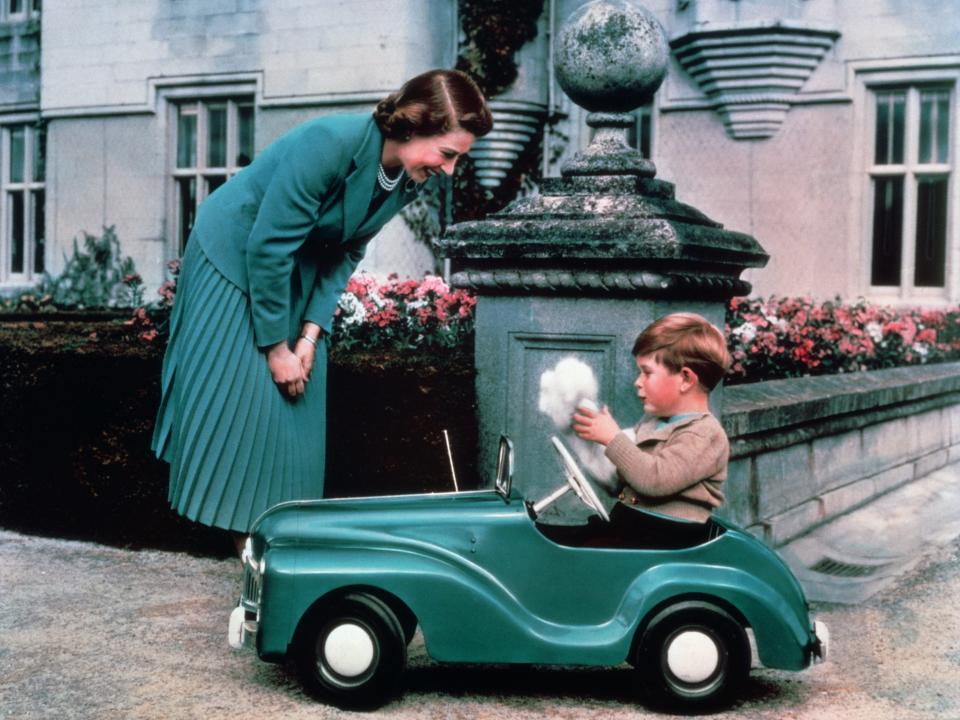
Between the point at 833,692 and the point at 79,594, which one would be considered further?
the point at 79,594

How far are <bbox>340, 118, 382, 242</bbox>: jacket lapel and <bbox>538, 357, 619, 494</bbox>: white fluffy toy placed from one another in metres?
0.92

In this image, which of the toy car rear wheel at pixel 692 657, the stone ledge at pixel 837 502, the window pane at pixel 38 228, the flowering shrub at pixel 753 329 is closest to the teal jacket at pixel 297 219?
the toy car rear wheel at pixel 692 657

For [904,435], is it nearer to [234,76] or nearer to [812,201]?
[812,201]

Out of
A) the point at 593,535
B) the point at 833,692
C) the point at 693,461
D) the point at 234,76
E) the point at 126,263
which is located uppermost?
the point at 234,76

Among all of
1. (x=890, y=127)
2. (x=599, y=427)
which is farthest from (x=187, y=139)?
(x=599, y=427)

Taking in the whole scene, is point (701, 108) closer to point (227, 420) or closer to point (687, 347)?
point (687, 347)

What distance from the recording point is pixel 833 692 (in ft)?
11.2

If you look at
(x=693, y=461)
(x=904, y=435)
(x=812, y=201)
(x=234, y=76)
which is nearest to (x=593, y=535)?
(x=693, y=461)

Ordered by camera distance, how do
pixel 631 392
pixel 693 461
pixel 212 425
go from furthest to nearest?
1. pixel 631 392
2. pixel 212 425
3. pixel 693 461

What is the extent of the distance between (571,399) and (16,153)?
1235 centimetres

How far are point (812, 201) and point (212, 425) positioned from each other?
8794mm

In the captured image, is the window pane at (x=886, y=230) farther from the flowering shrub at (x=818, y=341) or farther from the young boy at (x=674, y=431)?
the young boy at (x=674, y=431)

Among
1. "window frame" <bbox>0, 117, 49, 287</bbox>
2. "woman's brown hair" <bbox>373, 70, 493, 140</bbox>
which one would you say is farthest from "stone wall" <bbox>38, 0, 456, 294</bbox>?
"woman's brown hair" <bbox>373, 70, 493, 140</bbox>

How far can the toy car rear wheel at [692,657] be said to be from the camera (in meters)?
3.18
